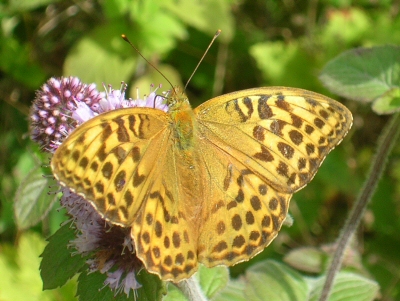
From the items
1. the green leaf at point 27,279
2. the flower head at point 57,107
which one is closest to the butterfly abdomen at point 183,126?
the flower head at point 57,107

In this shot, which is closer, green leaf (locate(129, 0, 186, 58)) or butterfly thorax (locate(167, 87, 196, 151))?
butterfly thorax (locate(167, 87, 196, 151))

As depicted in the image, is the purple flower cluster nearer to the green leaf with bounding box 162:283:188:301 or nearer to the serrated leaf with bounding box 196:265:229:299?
the green leaf with bounding box 162:283:188:301

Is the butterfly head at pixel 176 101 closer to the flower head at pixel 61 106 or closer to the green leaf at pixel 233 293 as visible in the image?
the flower head at pixel 61 106

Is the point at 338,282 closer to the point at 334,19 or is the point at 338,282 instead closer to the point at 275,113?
the point at 275,113

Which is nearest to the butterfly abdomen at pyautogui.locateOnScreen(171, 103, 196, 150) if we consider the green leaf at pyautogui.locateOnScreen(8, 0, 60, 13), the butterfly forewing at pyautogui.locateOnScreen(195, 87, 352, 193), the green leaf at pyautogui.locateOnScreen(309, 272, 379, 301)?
the butterfly forewing at pyautogui.locateOnScreen(195, 87, 352, 193)

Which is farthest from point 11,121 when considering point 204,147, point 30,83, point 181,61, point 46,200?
point 204,147

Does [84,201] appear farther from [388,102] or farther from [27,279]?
[27,279]
